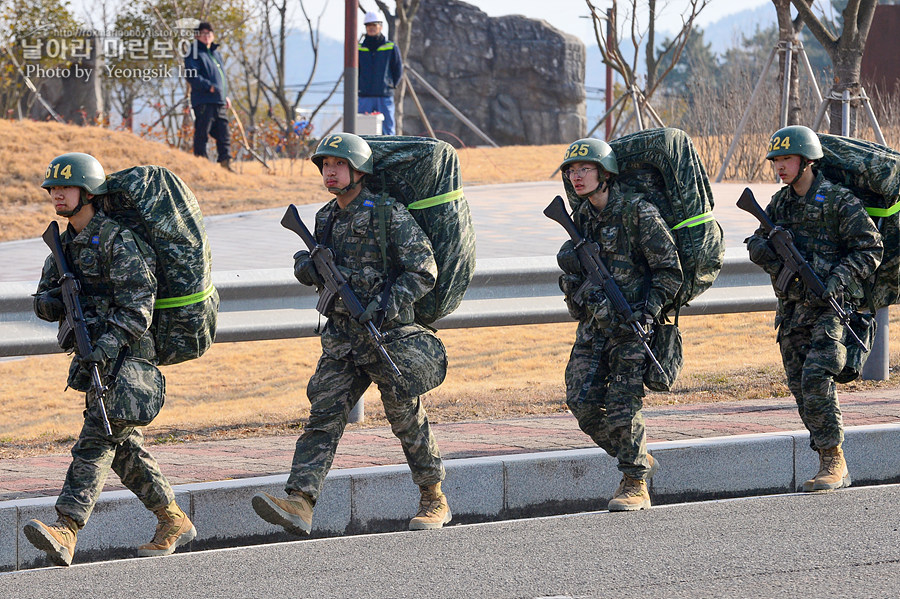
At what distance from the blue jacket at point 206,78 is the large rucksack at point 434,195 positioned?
10281 mm

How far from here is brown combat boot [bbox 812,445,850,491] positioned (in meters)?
6.73

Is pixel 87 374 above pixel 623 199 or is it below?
below

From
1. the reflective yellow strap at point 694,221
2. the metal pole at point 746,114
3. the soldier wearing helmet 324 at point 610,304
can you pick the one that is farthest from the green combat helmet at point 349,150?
the metal pole at point 746,114

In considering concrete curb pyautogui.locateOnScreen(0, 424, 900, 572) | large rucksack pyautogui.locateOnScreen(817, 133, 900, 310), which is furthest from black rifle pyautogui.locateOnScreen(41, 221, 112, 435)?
large rucksack pyautogui.locateOnScreen(817, 133, 900, 310)

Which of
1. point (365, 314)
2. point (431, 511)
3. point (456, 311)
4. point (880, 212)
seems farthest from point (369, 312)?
Answer: point (880, 212)

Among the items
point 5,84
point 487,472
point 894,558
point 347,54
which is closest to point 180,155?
point 5,84

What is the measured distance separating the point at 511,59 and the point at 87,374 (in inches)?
971

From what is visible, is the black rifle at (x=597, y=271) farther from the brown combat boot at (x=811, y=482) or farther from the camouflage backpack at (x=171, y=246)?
the camouflage backpack at (x=171, y=246)

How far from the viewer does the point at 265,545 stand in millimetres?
5957

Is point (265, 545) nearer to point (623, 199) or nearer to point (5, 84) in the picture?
point (623, 199)

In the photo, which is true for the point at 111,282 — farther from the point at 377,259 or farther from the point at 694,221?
the point at 694,221

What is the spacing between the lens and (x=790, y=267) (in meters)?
6.78

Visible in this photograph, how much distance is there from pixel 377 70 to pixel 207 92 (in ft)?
6.89

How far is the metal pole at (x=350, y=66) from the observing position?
8.30 m
